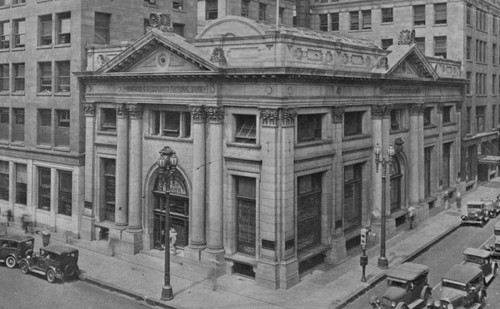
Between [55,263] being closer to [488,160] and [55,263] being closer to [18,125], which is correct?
[18,125]

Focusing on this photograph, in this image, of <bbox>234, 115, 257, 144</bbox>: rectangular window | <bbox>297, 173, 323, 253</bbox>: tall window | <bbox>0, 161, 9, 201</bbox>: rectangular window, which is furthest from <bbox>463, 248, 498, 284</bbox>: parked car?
<bbox>0, 161, 9, 201</bbox>: rectangular window

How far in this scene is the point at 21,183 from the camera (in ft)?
142

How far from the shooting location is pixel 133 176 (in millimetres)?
35469

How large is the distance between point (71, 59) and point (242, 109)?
15.0m

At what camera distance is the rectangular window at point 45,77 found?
40.9 meters

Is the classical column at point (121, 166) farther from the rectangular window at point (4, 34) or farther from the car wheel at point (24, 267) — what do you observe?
the rectangular window at point (4, 34)

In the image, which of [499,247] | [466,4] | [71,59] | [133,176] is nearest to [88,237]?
[133,176]

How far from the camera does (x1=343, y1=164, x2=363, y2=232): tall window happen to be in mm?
36156

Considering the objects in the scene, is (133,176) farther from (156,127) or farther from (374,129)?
(374,129)

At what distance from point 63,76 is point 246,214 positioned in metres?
18.2

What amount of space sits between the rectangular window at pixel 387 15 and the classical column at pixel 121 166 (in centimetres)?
3274

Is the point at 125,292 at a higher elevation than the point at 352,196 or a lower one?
lower

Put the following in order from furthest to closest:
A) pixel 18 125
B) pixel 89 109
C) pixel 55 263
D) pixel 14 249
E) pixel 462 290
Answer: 1. pixel 18 125
2. pixel 89 109
3. pixel 14 249
4. pixel 55 263
5. pixel 462 290

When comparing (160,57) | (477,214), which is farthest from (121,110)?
(477,214)
